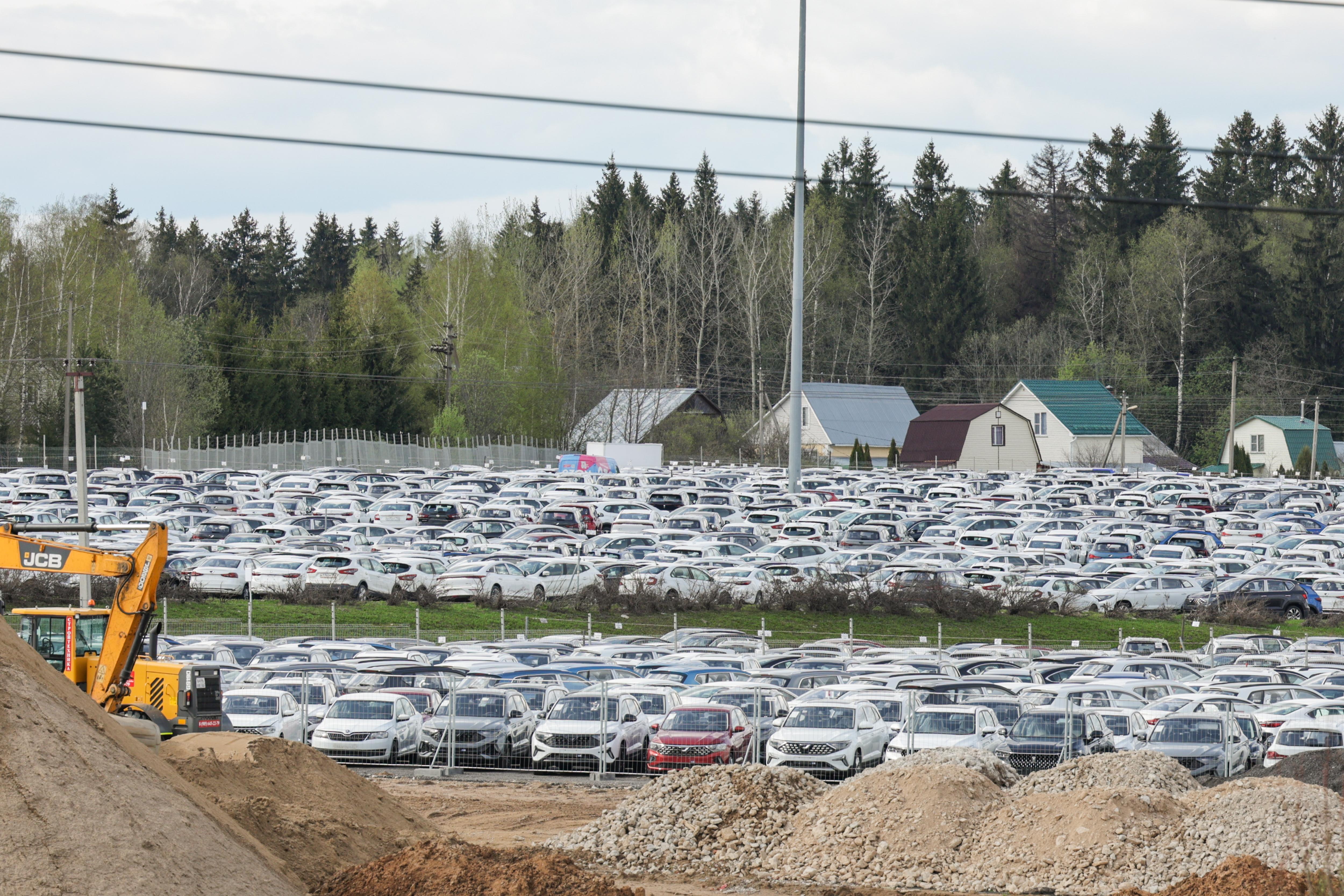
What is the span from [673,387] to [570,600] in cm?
6868

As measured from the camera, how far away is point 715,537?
145ft

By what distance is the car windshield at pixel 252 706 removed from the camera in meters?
22.5

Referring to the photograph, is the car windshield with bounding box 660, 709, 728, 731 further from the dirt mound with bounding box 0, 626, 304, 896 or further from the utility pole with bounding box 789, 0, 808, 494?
the utility pole with bounding box 789, 0, 808, 494

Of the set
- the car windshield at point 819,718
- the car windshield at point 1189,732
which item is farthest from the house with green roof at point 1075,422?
the car windshield at point 819,718

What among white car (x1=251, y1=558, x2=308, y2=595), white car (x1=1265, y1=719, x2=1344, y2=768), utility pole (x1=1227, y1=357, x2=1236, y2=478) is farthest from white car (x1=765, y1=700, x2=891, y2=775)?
utility pole (x1=1227, y1=357, x2=1236, y2=478)

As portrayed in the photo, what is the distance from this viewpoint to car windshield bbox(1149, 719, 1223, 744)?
20.5 metres

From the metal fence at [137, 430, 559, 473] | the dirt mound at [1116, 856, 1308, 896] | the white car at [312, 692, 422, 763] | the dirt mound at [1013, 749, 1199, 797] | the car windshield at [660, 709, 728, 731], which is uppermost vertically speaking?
the metal fence at [137, 430, 559, 473]

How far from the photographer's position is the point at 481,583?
3669 centimetres

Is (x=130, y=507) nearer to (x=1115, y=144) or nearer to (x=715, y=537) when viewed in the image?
(x=715, y=537)

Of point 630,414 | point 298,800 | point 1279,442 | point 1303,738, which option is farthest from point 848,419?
point 298,800

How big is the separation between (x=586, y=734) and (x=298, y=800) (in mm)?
6384

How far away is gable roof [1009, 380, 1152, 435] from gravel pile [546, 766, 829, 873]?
7661 centimetres

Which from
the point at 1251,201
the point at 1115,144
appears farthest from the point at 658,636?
the point at 1251,201

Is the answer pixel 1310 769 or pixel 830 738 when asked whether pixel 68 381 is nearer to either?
pixel 830 738
